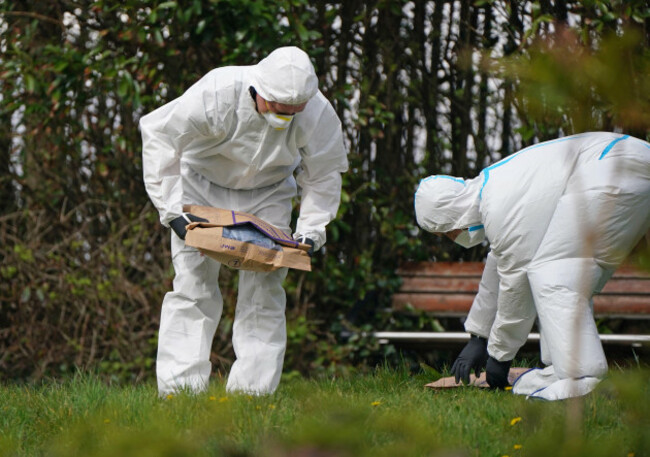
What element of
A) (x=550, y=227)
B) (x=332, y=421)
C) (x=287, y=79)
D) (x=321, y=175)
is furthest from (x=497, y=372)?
(x=332, y=421)

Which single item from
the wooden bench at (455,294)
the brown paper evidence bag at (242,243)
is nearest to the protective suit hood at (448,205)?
the brown paper evidence bag at (242,243)

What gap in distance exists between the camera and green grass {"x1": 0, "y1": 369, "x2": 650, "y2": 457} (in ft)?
4.68

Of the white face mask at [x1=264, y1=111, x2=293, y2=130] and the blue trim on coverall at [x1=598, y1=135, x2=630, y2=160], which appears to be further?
the white face mask at [x1=264, y1=111, x2=293, y2=130]

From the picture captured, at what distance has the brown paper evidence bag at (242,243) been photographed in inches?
142

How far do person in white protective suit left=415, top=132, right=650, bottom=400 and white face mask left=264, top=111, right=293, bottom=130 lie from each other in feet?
2.14

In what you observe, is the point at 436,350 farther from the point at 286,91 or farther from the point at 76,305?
the point at 286,91

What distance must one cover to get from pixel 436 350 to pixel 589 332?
2.63 meters

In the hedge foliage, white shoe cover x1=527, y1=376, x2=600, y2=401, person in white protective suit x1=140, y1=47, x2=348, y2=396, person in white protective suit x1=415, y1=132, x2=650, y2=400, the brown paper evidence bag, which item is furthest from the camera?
the hedge foliage

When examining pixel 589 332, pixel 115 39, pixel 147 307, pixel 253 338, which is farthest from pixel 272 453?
pixel 115 39

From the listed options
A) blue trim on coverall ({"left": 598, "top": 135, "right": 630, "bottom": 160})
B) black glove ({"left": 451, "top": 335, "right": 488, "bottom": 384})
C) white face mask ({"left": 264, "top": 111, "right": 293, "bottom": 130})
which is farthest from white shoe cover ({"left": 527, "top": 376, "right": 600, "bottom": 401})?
white face mask ({"left": 264, "top": 111, "right": 293, "bottom": 130})

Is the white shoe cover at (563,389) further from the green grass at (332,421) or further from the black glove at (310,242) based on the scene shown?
the black glove at (310,242)

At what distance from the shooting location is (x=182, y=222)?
3727mm

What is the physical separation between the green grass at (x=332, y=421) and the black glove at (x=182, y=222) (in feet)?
2.26

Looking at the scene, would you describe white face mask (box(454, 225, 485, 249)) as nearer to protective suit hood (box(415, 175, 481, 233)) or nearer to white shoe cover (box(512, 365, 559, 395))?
protective suit hood (box(415, 175, 481, 233))
